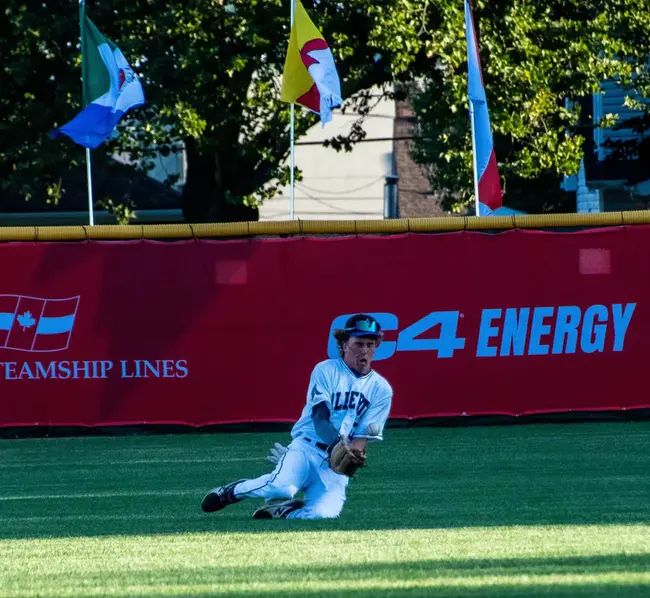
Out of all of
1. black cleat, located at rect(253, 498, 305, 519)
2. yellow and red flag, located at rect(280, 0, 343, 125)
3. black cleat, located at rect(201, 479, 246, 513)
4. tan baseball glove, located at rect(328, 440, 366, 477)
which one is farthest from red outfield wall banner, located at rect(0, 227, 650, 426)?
tan baseball glove, located at rect(328, 440, 366, 477)

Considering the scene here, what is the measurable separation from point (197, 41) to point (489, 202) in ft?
22.2

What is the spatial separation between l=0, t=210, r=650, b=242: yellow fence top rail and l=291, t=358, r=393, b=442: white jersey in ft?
23.8

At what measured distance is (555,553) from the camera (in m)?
6.71

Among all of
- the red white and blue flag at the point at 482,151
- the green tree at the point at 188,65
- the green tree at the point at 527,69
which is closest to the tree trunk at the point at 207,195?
the green tree at the point at 188,65

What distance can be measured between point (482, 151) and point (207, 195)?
812cm

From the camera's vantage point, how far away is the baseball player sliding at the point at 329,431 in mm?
8477

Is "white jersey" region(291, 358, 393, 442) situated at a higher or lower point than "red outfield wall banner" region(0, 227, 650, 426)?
higher

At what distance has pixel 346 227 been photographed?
622 inches

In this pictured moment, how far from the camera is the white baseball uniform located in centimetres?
852

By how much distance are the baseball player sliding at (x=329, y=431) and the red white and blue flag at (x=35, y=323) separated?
7.26 metres

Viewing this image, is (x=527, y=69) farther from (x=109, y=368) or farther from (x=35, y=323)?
(x=35, y=323)

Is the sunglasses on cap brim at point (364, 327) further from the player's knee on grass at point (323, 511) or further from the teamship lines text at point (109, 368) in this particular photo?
the teamship lines text at point (109, 368)

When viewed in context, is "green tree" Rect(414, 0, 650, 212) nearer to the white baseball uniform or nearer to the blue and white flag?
the blue and white flag

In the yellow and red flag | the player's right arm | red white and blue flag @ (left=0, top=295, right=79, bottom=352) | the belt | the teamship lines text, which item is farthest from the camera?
the yellow and red flag
